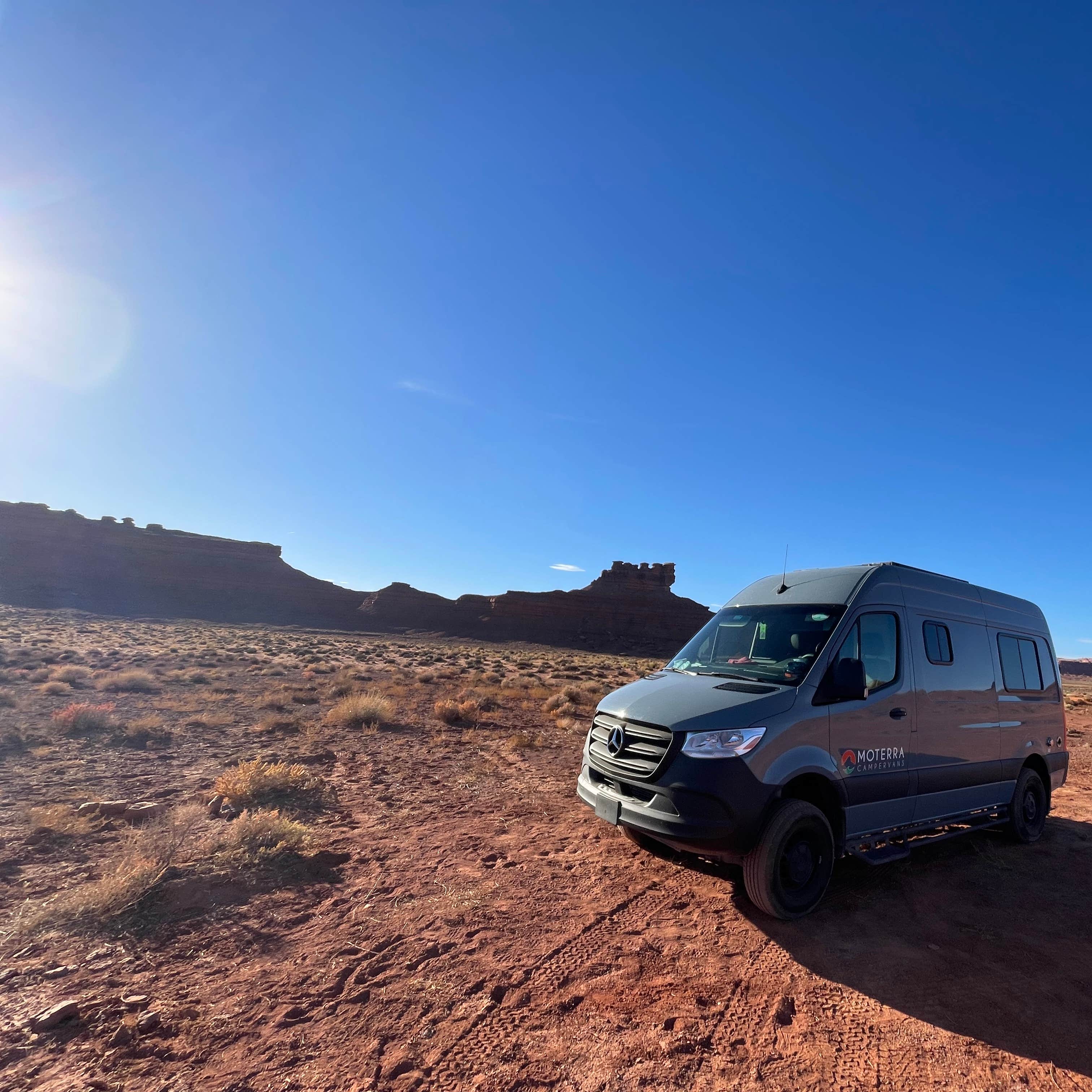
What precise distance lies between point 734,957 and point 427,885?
245 cm

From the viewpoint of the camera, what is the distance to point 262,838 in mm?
5746

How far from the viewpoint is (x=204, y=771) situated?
868 centimetres

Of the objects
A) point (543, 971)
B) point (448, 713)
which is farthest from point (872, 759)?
point (448, 713)

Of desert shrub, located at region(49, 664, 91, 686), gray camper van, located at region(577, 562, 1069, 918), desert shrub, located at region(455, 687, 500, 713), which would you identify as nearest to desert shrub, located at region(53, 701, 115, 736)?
desert shrub, located at region(49, 664, 91, 686)

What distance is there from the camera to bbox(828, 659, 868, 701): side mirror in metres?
4.66

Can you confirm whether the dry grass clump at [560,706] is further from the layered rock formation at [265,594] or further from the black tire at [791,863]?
the layered rock formation at [265,594]

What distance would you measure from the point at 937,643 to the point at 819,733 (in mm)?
2219

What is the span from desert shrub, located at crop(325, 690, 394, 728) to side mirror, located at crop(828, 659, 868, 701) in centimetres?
981

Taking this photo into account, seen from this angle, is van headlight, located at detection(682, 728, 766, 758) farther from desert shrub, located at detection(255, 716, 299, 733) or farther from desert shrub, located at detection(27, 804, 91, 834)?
desert shrub, located at detection(255, 716, 299, 733)

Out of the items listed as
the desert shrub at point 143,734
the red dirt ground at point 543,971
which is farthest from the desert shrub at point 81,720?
the red dirt ground at point 543,971

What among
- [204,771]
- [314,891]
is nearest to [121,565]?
[204,771]

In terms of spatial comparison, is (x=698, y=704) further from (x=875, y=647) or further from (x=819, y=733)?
(x=875, y=647)

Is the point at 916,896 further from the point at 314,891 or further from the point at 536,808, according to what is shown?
the point at 314,891

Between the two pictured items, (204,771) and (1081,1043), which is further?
(204,771)
